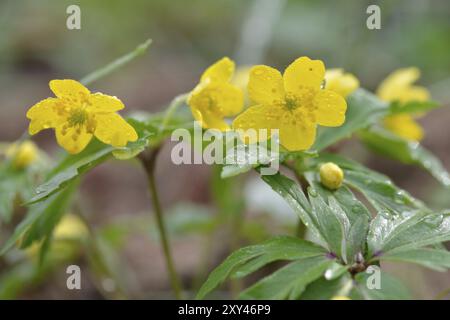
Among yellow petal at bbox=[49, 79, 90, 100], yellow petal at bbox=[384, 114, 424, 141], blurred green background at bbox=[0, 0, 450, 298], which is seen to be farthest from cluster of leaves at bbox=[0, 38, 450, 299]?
blurred green background at bbox=[0, 0, 450, 298]

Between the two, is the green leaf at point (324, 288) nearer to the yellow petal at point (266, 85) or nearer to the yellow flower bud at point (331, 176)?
the yellow flower bud at point (331, 176)

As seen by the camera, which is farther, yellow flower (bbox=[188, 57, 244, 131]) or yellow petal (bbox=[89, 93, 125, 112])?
yellow flower (bbox=[188, 57, 244, 131])

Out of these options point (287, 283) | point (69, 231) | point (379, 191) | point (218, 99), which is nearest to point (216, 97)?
point (218, 99)

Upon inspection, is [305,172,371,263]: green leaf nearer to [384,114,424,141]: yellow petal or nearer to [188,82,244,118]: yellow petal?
[188,82,244,118]: yellow petal

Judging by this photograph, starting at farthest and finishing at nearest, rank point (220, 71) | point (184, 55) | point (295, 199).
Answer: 1. point (184, 55)
2. point (220, 71)
3. point (295, 199)

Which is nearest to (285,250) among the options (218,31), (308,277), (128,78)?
(308,277)

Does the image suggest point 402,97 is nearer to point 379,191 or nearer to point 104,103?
point 379,191
